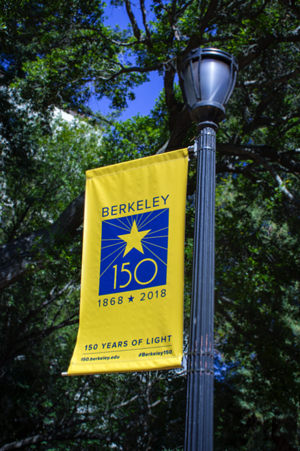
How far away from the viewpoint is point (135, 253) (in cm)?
376

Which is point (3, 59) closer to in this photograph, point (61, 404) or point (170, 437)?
point (61, 404)

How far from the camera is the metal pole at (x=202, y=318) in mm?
2662

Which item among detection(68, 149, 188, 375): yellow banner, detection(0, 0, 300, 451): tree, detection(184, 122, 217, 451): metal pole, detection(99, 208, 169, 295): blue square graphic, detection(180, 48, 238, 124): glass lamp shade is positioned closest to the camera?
detection(184, 122, 217, 451): metal pole

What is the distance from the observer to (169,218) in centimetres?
370

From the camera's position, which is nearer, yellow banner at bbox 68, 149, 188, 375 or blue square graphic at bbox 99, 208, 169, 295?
yellow banner at bbox 68, 149, 188, 375

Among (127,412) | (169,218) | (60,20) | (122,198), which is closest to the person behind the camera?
(169,218)

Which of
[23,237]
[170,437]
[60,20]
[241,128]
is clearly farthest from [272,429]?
[60,20]

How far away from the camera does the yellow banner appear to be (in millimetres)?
3361

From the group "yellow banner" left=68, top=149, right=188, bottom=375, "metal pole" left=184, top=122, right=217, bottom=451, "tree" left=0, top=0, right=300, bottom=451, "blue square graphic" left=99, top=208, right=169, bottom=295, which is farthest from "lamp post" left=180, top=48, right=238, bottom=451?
"tree" left=0, top=0, right=300, bottom=451

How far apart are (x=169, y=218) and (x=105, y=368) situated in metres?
1.40

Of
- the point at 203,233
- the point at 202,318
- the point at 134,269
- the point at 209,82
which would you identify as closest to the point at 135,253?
the point at 134,269

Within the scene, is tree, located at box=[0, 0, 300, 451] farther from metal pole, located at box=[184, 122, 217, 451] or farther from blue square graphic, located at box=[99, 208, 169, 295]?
metal pole, located at box=[184, 122, 217, 451]

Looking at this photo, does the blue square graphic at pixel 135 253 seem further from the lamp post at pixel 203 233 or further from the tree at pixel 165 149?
the tree at pixel 165 149

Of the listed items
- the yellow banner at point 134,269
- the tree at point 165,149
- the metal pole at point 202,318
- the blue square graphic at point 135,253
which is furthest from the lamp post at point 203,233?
the tree at point 165,149
